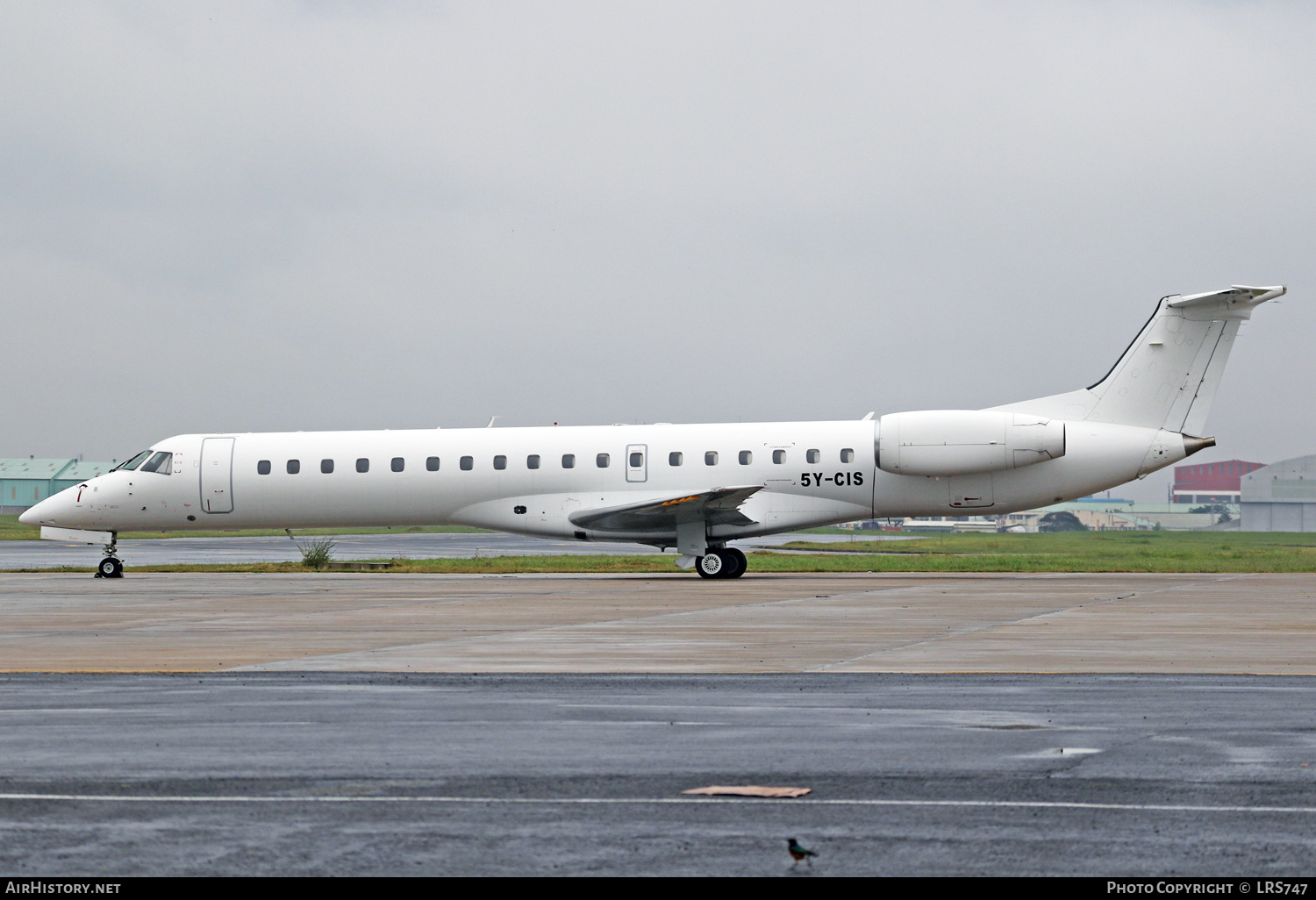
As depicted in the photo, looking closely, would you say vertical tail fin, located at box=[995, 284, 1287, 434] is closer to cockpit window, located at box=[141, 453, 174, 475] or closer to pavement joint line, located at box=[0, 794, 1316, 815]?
cockpit window, located at box=[141, 453, 174, 475]

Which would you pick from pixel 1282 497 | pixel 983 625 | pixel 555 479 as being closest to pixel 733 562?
pixel 555 479

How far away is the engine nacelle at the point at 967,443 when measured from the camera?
29.5 meters

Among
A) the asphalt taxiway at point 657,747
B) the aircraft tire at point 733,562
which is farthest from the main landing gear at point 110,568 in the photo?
the asphalt taxiway at point 657,747

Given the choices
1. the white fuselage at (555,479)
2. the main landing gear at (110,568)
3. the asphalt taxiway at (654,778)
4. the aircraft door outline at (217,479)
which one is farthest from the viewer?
the aircraft door outline at (217,479)

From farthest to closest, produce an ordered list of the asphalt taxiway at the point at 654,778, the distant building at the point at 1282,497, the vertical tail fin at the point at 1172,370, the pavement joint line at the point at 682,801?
the distant building at the point at 1282,497
the vertical tail fin at the point at 1172,370
the pavement joint line at the point at 682,801
the asphalt taxiway at the point at 654,778

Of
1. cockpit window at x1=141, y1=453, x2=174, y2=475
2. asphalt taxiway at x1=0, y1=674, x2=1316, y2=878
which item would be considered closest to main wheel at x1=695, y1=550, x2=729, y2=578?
cockpit window at x1=141, y1=453, x2=174, y2=475

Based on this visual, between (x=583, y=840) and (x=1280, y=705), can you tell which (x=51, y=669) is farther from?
(x=1280, y=705)

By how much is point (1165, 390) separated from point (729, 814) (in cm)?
2614

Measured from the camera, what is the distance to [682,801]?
6402mm

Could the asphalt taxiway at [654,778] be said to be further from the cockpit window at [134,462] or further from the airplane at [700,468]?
the cockpit window at [134,462]

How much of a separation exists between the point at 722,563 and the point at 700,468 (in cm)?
221

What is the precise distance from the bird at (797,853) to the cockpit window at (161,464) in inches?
1189

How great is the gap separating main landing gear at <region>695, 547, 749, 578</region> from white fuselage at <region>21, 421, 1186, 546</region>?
0.38 meters

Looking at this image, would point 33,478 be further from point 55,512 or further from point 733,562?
point 733,562
